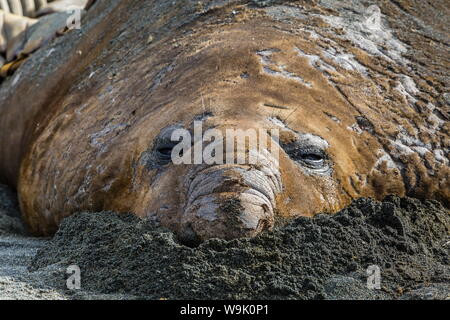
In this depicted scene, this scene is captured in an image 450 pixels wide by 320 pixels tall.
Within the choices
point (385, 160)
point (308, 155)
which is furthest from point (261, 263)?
point (385, 160)

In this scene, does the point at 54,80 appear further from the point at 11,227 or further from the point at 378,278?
the point at 378,278

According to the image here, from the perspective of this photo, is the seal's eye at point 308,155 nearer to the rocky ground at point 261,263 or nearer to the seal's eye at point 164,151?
the rocky ground at point 261,263

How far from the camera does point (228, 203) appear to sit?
193 inches

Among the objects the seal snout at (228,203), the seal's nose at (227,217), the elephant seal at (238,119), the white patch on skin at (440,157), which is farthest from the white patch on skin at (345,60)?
the seal's nose at (227,217)

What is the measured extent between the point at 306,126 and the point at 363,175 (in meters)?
0.41

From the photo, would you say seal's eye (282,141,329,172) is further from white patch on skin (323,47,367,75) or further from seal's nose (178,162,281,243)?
white patch on skin (323,47,367,75)

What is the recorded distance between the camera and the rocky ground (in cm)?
466

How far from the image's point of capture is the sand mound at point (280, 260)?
466cm

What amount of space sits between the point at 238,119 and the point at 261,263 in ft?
3.36

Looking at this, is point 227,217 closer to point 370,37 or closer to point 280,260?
point 280,260

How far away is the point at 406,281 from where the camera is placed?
4.94 m

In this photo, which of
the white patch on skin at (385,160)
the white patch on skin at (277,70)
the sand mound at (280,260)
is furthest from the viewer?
the white patch on skin at (277,70)

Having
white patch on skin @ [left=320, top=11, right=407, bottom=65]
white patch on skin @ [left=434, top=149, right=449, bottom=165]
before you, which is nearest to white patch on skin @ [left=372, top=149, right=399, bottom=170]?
white patch on skin @ [left=434, top=149, right=449, bottom=165]
